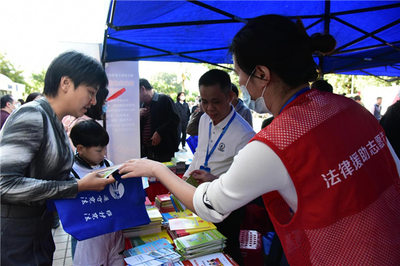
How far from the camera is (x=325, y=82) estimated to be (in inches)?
126

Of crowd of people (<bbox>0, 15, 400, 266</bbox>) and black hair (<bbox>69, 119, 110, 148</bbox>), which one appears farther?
black hair (<bbox>69, 119, 110, 148</bbox>)

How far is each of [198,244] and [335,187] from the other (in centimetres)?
108

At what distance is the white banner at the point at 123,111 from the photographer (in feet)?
13.4

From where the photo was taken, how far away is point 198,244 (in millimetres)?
1651

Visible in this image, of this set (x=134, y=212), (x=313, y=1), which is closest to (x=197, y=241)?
(x=134, y=212)

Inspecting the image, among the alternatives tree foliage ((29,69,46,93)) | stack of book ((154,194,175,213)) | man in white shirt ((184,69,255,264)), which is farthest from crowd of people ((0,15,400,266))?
tree foliage ((29,69,46,93))

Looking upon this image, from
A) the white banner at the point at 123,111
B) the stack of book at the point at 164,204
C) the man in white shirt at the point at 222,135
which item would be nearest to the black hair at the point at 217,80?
the man in white shirt at the point at 222,135

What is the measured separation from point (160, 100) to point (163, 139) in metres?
0.72

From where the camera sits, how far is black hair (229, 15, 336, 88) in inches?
38.9

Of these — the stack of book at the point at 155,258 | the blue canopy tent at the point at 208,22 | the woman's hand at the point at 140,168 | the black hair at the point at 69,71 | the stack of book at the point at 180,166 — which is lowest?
Result: the stack of book at the point at 155,258

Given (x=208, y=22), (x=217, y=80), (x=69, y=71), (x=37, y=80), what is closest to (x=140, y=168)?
(x=69, y=71)

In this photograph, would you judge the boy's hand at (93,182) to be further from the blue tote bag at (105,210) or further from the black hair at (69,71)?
the black hair at (69,71)

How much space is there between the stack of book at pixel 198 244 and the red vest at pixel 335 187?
0.84 metres

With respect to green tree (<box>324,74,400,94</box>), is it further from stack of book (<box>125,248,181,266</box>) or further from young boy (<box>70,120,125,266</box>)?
stack of book (<box>125,248,181,266</box>)
